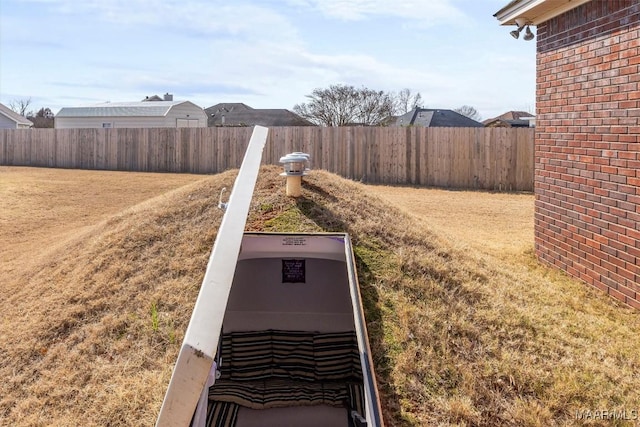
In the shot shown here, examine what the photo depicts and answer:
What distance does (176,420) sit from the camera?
148 cm

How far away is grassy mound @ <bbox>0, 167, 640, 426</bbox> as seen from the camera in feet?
9.12

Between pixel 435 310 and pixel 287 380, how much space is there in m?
1.25

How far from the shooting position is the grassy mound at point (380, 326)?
2781 millimetres

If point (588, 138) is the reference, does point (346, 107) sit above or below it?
above

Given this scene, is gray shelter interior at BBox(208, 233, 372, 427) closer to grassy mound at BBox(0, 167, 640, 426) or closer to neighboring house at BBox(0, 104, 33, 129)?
grassy mound at BBox(0, 167, 640, 426)

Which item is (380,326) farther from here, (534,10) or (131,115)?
(131,115)

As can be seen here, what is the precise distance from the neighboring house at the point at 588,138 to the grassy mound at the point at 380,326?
387 mm

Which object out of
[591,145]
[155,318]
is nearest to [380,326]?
[155,318]

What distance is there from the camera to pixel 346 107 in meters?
26.2

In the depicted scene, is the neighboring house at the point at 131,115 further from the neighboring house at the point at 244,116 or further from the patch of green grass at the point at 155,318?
the patch of green grass at the point at 155,318

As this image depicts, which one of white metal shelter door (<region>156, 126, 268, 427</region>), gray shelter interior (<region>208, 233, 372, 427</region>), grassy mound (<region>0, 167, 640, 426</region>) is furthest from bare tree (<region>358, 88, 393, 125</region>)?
white metal shelter door (<region>156, 126, 268, 427</region>)

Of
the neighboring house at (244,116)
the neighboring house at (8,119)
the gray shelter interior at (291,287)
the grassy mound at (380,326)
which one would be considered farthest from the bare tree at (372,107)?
the gray shelter interior at (291,287)

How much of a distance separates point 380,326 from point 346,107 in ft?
78.9

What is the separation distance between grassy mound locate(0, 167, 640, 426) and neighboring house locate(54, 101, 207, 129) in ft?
65.9
